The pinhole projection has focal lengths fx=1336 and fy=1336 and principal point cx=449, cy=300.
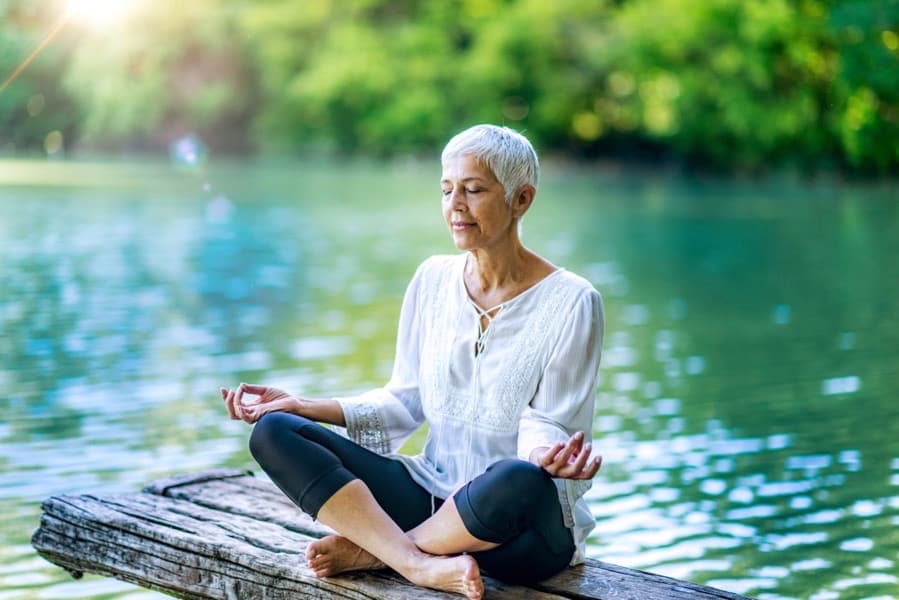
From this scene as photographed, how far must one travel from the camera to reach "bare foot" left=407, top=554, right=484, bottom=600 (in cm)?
271

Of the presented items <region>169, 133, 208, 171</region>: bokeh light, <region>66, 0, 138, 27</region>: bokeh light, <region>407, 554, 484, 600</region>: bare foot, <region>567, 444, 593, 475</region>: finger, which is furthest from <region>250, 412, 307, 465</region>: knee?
<region>66, 0, 138, 27</region>: bokeh light

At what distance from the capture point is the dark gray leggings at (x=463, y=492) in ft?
8.90

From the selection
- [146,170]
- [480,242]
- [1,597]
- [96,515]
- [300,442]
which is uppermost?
[146,170]

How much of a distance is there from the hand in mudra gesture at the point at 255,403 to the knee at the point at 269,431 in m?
0.06

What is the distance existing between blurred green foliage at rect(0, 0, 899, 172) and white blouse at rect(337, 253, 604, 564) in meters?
26.7

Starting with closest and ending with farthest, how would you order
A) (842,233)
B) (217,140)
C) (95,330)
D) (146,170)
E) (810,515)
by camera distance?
(810,515) < (95,330) < (842,233) < (146,170) < (217,140)

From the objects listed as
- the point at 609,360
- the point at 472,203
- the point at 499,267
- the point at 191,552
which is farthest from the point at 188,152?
the point at 472,203

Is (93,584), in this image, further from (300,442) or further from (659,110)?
(659,110)

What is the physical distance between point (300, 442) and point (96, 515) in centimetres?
92

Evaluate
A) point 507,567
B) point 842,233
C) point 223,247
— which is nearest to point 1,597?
point 507,567

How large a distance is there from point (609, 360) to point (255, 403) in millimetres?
5580

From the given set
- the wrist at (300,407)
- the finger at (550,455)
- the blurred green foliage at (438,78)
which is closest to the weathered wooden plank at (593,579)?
the finger at (550,455)

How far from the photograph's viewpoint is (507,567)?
111 inches

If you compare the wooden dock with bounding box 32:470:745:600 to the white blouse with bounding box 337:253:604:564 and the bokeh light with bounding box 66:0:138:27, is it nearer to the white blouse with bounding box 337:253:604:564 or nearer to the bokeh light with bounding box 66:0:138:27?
the white blouse with bounding box 337:253:604:564
